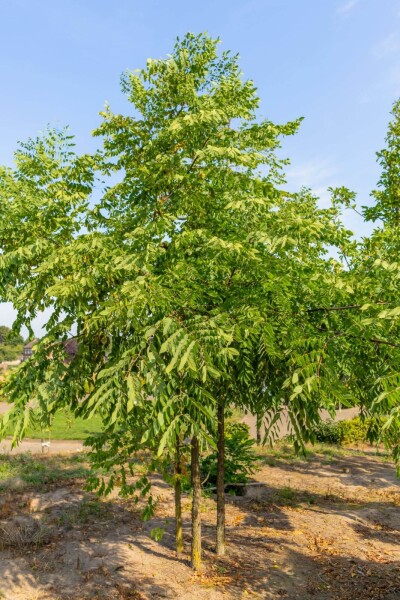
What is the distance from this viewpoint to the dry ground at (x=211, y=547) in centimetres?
743

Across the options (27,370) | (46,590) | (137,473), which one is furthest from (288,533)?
(27,370)

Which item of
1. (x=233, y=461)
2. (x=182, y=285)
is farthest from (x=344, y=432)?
(x=182, y=285)

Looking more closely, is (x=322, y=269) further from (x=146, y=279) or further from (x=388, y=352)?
(x=146, y=279)

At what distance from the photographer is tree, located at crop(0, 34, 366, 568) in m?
4.64

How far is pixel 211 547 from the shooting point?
9070 mm

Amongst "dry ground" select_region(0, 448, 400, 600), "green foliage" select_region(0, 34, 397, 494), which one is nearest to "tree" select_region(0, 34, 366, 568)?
"green foliage" select_region(0, 34, 397, 494)

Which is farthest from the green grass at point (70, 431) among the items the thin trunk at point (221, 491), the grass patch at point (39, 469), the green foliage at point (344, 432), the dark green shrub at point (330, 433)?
the thin trunk at point (221, 491)

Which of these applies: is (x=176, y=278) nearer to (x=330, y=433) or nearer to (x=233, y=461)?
(x=233, y=461)

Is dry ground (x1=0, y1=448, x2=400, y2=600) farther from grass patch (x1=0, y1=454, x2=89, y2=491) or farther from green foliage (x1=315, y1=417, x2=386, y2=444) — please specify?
green foliage (x1=315, y1=417, x2=386, y2=444)

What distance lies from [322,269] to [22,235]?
4.25 metres

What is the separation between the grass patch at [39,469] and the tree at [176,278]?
728 cm

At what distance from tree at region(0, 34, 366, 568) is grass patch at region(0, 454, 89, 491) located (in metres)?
7.28

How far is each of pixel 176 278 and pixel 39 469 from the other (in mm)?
12348

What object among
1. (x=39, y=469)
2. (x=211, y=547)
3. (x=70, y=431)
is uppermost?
(x=70, y=431)
